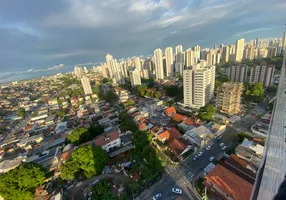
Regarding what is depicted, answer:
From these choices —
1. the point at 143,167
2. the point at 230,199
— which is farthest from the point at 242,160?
the point at 143,167

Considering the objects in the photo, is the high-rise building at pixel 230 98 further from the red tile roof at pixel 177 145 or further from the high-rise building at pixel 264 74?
the high-rise building at pixel 264 74

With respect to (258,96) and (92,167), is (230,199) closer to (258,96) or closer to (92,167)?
(92,167)

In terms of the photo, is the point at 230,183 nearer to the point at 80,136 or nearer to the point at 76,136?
the point at 80,136

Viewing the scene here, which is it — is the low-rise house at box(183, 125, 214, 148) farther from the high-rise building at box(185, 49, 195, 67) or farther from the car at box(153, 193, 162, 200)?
the high-rise building at box(185, 49, 195, 67)

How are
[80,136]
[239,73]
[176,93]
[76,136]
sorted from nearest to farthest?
[76,136], [80,136], [176,93], [239,73]

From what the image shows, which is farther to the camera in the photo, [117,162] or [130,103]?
[130,103]

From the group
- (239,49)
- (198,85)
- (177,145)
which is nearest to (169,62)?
(239,49)
